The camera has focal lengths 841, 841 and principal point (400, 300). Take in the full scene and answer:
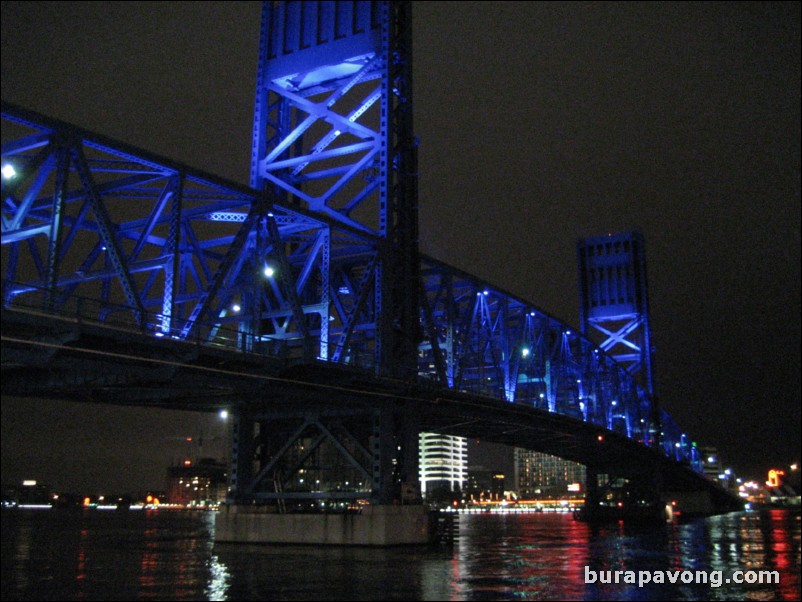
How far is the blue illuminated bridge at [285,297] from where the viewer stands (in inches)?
1164

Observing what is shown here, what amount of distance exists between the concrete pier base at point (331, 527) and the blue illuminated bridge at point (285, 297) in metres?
1.03

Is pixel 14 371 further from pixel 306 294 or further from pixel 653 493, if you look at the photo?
pixel 653 493

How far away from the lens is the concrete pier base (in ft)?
140

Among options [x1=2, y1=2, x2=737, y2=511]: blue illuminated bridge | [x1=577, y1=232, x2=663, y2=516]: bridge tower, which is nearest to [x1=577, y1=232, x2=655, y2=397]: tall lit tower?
[x1=577, y1=232, x2=663, y2=516]: bridge tower

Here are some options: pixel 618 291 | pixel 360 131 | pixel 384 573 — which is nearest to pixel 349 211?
pixel 360 131

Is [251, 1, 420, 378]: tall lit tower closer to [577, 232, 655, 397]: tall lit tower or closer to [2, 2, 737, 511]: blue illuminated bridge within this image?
[2, 2, 737, 511]: blue illuminated bridge

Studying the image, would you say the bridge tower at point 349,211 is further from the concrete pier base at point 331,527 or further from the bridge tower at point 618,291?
the bridge tower at point 618,291

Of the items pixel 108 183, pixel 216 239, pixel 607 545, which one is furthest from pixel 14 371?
pixel 607 545

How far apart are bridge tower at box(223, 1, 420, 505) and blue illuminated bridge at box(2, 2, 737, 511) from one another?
0.12 m

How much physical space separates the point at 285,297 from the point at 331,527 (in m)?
14.2

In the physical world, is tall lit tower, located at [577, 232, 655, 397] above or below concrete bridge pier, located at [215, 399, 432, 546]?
above

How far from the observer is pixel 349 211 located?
168 feet

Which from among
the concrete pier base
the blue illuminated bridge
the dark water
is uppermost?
the blue illuminated bridge

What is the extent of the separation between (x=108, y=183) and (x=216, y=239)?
10.7m
